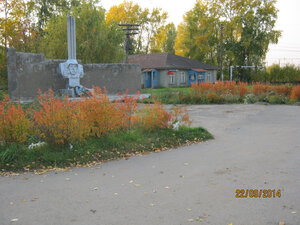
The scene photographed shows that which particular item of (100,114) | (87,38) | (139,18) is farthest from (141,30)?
(100,114)

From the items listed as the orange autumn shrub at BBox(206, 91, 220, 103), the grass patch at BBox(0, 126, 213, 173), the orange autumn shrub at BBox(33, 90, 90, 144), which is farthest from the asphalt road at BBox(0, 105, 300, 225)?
the orange autumn shrub at BBox(206, 91, 220, 103)

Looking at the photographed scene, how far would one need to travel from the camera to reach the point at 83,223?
3.65 meters

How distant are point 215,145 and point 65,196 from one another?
4319 millimetres

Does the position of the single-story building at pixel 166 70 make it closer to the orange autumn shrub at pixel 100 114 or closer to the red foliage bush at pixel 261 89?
the red foliage bush at pixel 261 89

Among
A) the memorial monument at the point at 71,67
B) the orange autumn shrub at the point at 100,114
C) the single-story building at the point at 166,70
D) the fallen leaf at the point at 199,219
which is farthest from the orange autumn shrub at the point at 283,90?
the single-story building at the point at 166,70

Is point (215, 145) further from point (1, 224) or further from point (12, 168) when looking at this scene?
point (1, 224)

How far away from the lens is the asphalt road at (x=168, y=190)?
3.79m

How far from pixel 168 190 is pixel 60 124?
2.70 meters

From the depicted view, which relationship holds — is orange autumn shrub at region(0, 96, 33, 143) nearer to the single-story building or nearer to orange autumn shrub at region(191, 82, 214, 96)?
orange autumn shrub at region(191, 82, 214, 96)

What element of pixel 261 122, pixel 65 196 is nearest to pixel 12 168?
pixel 65 196

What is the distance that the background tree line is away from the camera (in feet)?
73.5

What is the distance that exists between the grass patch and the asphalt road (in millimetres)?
358

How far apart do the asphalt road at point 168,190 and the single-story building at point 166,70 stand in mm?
33350

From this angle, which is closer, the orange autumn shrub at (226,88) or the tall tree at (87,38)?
the orange autumn shrub at (226,88)
